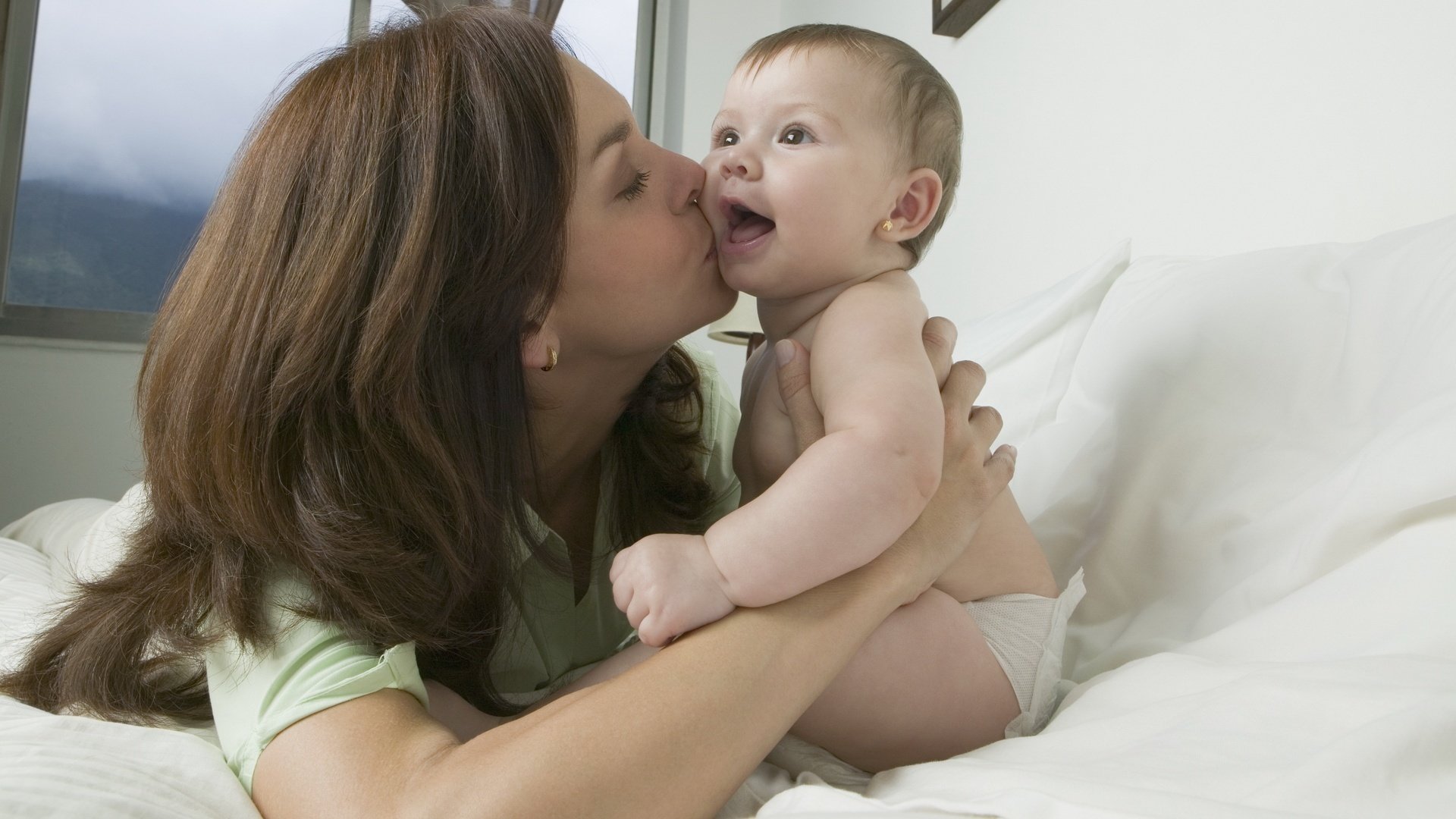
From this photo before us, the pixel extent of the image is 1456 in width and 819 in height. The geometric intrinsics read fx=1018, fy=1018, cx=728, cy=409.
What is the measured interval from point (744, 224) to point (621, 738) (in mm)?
538

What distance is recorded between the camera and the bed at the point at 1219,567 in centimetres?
52

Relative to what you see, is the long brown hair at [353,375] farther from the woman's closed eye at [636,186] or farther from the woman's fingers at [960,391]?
the woman's fingers at [960,391]

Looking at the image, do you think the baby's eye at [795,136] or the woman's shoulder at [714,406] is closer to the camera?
the baby's eye at [795,136]

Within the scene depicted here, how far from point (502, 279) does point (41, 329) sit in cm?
317

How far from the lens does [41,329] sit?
10.9 ft

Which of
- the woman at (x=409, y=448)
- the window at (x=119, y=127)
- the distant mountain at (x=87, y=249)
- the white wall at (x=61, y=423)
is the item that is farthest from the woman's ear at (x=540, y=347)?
the distant mountain at (x=87, y=249)

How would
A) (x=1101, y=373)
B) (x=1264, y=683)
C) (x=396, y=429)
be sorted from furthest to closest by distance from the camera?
1. (x=1101, y=373)
2. (x=396, y=429)
3. (x=1264, y=683)

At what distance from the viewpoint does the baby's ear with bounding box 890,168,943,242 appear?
0.98 metres

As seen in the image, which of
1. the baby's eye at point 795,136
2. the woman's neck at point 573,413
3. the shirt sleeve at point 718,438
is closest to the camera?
the baby's eye at point 795,136

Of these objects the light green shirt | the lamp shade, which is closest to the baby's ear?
the light green shirt

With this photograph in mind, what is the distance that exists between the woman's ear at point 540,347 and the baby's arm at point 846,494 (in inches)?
12.0

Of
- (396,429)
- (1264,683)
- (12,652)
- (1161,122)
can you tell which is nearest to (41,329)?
(12,652)

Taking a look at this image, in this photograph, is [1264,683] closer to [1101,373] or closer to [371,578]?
[1101,373]

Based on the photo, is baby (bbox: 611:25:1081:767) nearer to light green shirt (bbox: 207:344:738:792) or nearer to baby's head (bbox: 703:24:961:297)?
baby's head (bbox: 703:24:961:297)
